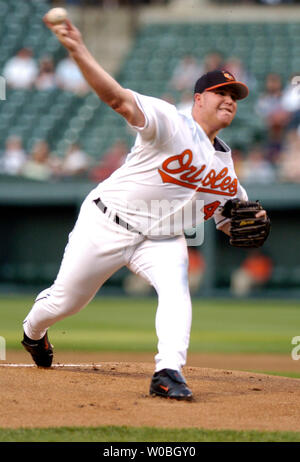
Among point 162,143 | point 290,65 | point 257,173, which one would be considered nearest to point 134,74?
point 290,65

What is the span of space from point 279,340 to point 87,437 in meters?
5.59

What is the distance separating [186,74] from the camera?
14.7 m

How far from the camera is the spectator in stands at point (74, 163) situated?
516 inches

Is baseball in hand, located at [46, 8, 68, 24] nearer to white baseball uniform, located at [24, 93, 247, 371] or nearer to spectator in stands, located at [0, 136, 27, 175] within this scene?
white baseball uniform, located at [24, 93, 247, 371]

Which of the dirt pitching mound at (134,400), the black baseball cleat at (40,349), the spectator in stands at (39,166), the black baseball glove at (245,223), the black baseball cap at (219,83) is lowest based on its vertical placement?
the dirt pitching mound at (134,400)

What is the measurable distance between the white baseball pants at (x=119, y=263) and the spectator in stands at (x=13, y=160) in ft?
29.7

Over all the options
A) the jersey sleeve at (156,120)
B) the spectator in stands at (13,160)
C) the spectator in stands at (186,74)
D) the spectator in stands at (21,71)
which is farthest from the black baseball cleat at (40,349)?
the spectator in stands at (21,71)

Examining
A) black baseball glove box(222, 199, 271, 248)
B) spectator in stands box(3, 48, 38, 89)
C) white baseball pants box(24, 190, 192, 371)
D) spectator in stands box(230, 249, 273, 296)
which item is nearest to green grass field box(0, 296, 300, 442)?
spectator in stands box(230, 249, 273, 296)

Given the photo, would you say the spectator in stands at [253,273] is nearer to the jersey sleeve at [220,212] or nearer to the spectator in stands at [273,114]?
the spectator in stands at [273,114]

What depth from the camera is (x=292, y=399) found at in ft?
13.9

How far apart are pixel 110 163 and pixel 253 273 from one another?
9.57 feet

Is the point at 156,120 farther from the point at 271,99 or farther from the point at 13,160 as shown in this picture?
the point at 271,99

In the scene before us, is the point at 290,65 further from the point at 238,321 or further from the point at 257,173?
the point at 238,321

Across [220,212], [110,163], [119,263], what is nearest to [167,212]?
[119,263]
